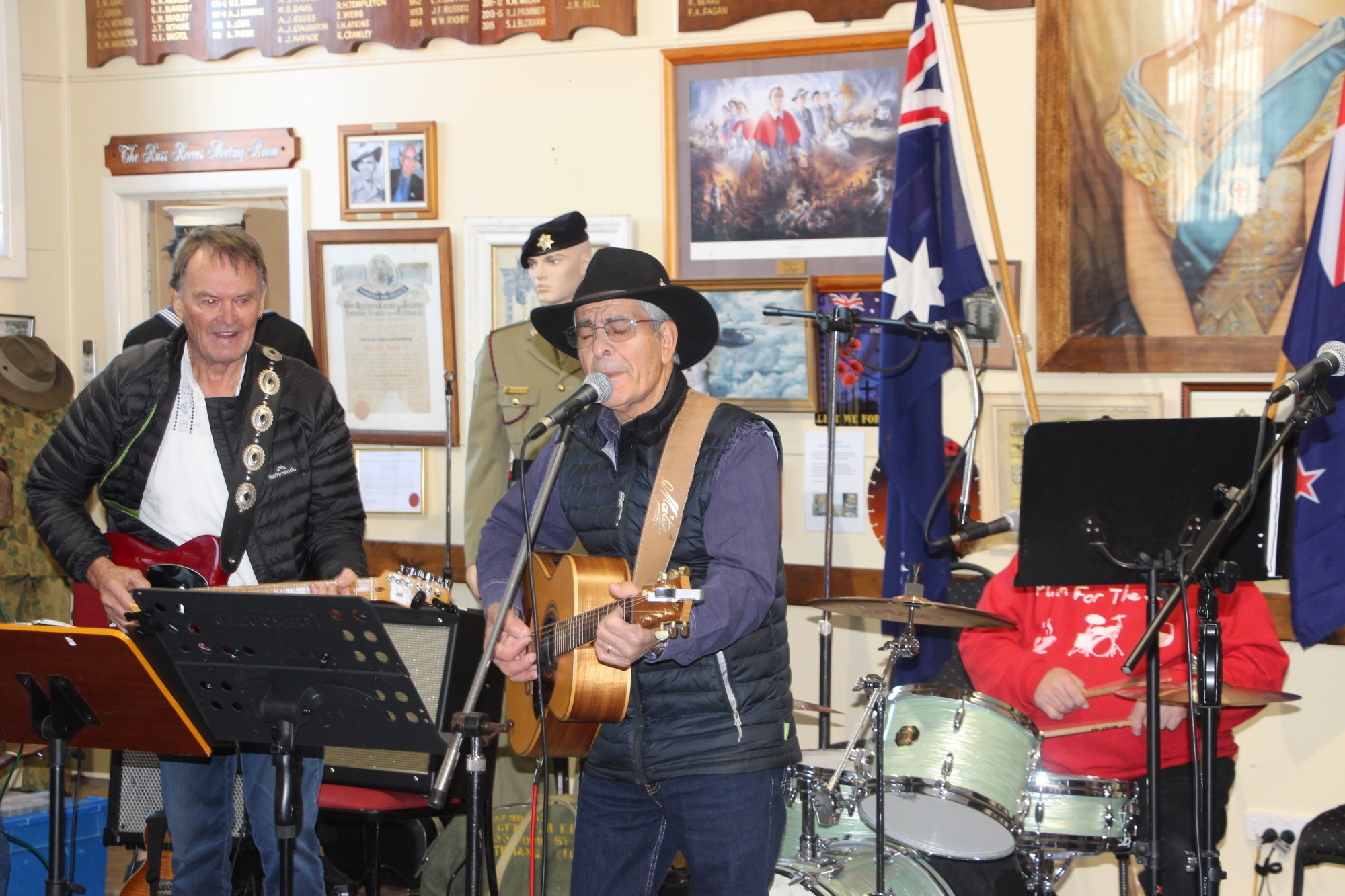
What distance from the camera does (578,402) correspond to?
221 centimetres

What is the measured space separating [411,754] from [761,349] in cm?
183

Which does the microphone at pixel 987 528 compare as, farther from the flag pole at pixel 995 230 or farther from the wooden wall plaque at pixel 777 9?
the wooden wall plaque at pixel 777 9

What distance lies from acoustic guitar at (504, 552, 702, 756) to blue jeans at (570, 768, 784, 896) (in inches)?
5.3

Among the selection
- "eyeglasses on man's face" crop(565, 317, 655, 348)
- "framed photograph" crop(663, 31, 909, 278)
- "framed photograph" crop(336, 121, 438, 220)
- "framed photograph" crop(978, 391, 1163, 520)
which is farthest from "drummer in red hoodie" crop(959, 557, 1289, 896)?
"framed photograph" crop(336, 121, 438, 220)

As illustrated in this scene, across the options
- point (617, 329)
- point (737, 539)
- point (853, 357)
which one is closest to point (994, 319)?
point (853, 357)

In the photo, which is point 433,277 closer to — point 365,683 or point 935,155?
point 935,155

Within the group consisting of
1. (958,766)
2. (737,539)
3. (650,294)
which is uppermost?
(650,294)

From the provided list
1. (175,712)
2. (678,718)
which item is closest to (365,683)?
(175,712)

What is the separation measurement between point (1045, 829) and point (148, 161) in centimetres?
425

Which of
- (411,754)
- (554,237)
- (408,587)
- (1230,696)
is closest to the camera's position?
(408,587)

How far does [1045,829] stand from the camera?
305 cm

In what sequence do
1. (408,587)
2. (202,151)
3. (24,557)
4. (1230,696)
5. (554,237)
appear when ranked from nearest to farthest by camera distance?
(408,587), (1230,696), (554,237), (24,557), (202,151)

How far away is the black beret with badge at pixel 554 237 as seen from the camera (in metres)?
4.01

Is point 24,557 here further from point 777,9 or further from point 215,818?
point 777,9
